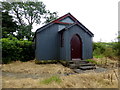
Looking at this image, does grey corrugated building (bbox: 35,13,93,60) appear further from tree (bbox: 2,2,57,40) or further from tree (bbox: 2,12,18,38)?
tree (bbox: 2,12,18,38)

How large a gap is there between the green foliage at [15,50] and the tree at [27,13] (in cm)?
917

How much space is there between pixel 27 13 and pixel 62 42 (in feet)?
51.7

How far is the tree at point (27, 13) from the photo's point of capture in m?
18.2

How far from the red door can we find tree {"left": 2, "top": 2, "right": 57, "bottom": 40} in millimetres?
12972

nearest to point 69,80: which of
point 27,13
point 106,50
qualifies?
point 106,50

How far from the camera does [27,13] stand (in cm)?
2000

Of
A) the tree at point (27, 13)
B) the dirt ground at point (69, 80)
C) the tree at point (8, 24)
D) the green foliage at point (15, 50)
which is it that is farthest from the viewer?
the tree at point (27, 13)

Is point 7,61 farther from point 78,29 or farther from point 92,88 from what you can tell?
point 92,88

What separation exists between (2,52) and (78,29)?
7.22m

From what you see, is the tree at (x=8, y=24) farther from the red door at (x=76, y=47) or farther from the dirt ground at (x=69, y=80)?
the dirt ground at (x=69, y=80)

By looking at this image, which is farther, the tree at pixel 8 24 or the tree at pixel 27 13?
the tree at pixel 27 13

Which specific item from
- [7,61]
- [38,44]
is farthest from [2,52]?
[38,44]

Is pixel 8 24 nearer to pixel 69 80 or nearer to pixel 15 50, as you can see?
pixel 15 50

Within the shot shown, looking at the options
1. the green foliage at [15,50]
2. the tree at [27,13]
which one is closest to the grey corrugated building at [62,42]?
the green foliage at [15,50]
